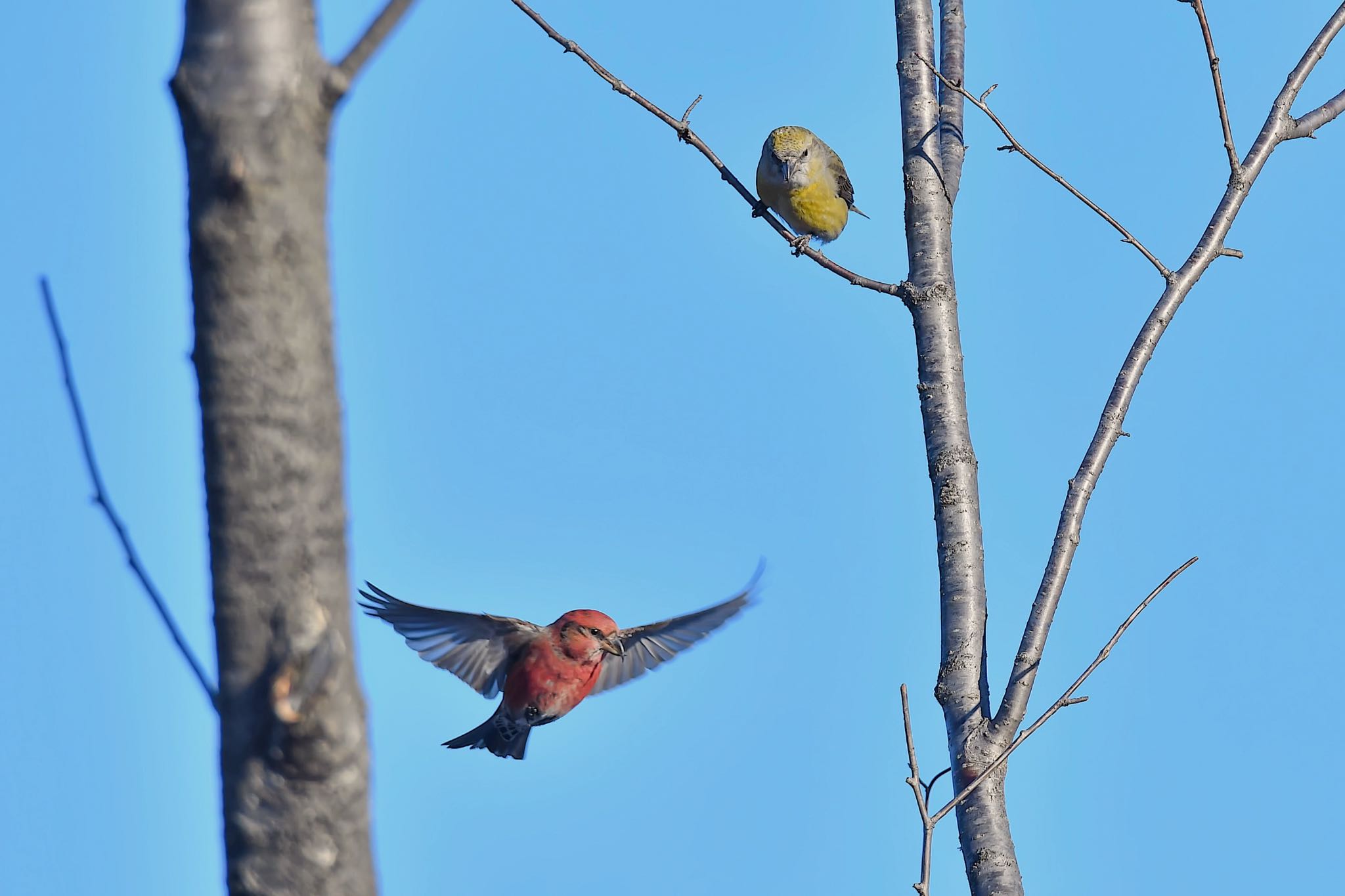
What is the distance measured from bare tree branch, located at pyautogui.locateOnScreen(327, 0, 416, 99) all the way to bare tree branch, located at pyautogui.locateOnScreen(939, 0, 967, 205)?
3487 millimetres

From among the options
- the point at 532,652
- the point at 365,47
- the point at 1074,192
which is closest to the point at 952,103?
the point at 1074,192

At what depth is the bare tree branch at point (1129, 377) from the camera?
3.67 m

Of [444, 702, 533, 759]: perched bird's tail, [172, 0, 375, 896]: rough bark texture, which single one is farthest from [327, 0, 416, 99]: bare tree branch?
[444, 702, 533, 759]: perched bird's tail

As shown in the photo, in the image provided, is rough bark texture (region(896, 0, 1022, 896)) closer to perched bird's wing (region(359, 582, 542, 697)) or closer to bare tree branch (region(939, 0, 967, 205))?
bare tree branch (region(939, 0, 967, 205))

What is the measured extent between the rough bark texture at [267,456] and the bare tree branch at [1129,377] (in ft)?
8.60

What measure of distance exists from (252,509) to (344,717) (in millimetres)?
226

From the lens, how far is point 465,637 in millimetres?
6668

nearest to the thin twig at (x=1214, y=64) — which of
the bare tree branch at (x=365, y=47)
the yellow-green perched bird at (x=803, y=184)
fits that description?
the bare tree branch at (x=365, y=47)

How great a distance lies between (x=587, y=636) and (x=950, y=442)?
106 inches

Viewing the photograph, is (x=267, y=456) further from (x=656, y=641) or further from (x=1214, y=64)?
(x=656, y=641)

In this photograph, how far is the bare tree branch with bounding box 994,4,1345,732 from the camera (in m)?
3.67

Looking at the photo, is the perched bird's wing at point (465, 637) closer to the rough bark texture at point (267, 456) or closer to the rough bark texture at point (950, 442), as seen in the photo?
the rough bark texture at point (950, 442)

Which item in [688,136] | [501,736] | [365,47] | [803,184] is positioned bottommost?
[365,47]

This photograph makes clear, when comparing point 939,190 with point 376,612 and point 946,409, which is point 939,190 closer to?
point 946,409
